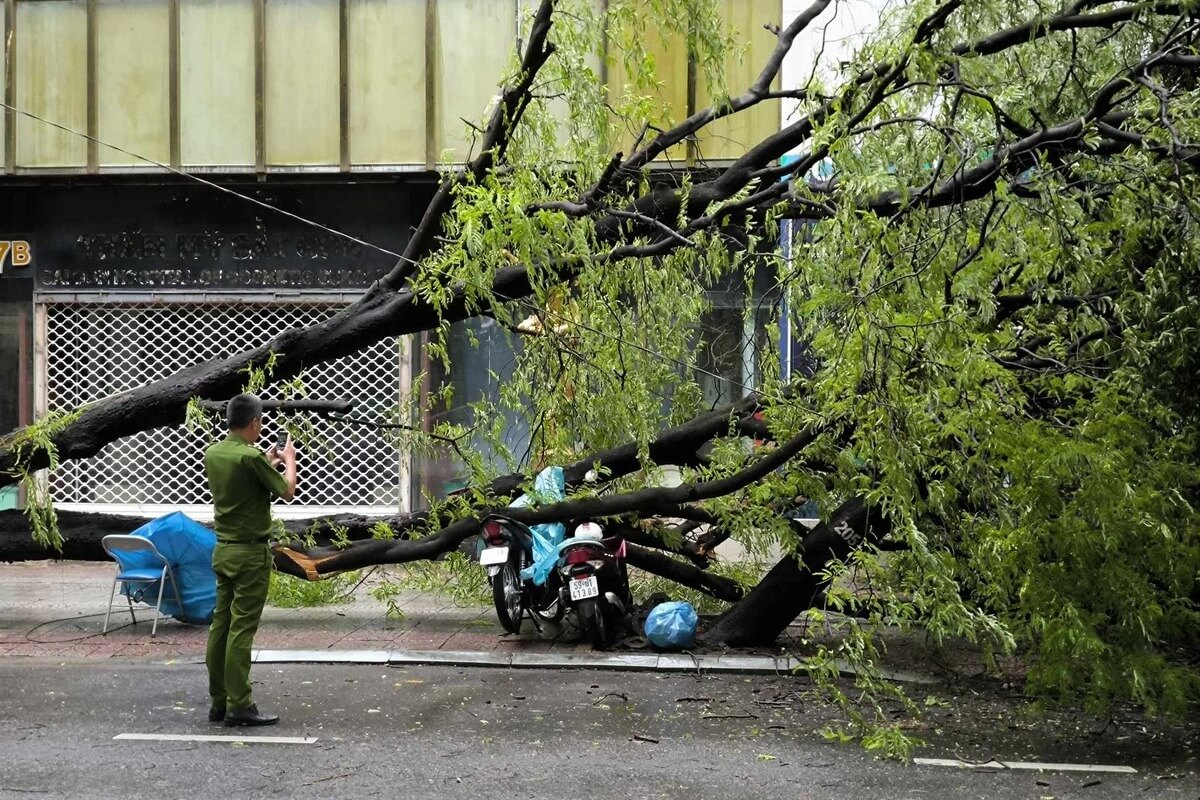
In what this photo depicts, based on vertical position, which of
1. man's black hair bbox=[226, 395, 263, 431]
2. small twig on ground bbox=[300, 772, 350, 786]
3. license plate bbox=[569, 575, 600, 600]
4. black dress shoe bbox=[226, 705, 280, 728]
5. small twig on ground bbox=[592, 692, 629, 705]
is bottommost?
small twig on ground bbox=[592, 692, 629, 705]

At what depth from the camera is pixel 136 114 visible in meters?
15.2

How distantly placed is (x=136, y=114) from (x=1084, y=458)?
1230 cm

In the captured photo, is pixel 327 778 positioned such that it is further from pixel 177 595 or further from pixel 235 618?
pixel 177 595

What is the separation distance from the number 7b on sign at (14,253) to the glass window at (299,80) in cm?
341

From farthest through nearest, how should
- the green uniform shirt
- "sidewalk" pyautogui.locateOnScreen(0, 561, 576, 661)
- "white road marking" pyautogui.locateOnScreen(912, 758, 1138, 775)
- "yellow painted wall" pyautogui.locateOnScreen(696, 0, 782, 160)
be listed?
1. "yellow painted wall" pyautogui.locateOnScreen(696, 0, 782, 160)
2. "sidewalk" pyautogui.locateOnScreen(0, 561, 576, 661)
3. the green uniform shirt
4. "white road marking" pyautogui.locateOnScreen(912, 758, 1138, 775)

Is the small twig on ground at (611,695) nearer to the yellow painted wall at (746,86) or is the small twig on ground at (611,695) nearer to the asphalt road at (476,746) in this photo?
the asphalt road at (476,746)

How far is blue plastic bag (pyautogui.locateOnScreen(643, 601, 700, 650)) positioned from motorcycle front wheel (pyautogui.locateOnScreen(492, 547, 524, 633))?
1024 millimetres

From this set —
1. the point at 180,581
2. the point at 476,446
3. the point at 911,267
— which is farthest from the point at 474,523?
the point at 911,267

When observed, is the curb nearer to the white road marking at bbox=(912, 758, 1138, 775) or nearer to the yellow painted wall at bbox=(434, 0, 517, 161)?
the white road marking at bbox=(912, 758, 1138, 775)

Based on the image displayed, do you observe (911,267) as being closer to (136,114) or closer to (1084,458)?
(1084,458)

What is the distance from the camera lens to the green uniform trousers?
7.05m

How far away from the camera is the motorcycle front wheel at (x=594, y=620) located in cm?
921

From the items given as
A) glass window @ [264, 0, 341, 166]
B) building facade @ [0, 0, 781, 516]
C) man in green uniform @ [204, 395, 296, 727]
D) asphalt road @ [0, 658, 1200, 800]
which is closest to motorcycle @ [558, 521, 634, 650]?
asphalt road @ [0, 658, 1200, 800]

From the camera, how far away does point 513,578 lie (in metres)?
9.66
